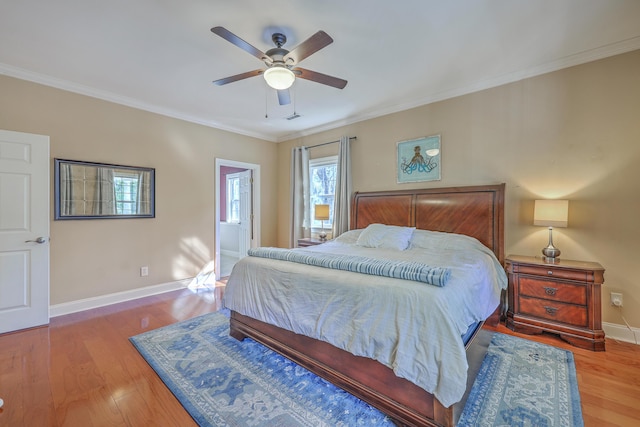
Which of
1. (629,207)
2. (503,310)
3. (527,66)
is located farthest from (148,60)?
(629,207)

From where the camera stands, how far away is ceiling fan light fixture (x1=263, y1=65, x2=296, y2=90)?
7.30 ft

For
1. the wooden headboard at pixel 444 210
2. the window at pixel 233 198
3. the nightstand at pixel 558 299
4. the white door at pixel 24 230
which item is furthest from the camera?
the window at pixel 233 198

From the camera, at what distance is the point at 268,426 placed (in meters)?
1.61

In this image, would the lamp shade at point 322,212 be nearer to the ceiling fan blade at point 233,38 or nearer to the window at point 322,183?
the window at point 322,183

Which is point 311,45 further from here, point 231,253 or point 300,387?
point 231,253

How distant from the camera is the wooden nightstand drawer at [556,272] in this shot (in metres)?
2.48

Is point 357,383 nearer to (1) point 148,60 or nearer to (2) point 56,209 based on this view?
(1) point 148,60

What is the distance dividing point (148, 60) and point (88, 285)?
9.39ft

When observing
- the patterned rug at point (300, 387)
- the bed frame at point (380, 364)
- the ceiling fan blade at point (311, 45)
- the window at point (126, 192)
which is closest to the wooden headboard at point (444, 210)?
the bed frame at point (380, 364)

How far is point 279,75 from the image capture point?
88.3 inches

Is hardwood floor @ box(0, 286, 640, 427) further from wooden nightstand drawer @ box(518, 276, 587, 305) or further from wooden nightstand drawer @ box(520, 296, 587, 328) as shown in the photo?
wooden nightstand drawer @ box(518, 276, 587, 305)

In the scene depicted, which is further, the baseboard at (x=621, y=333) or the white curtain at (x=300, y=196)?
the white curtain at (x=300, y=196)

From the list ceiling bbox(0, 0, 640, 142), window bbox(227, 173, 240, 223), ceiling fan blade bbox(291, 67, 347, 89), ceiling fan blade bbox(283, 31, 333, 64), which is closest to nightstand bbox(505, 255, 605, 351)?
ceiling bbox(0, 0, 640, 142)

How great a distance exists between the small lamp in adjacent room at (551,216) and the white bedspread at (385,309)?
2.21ft
